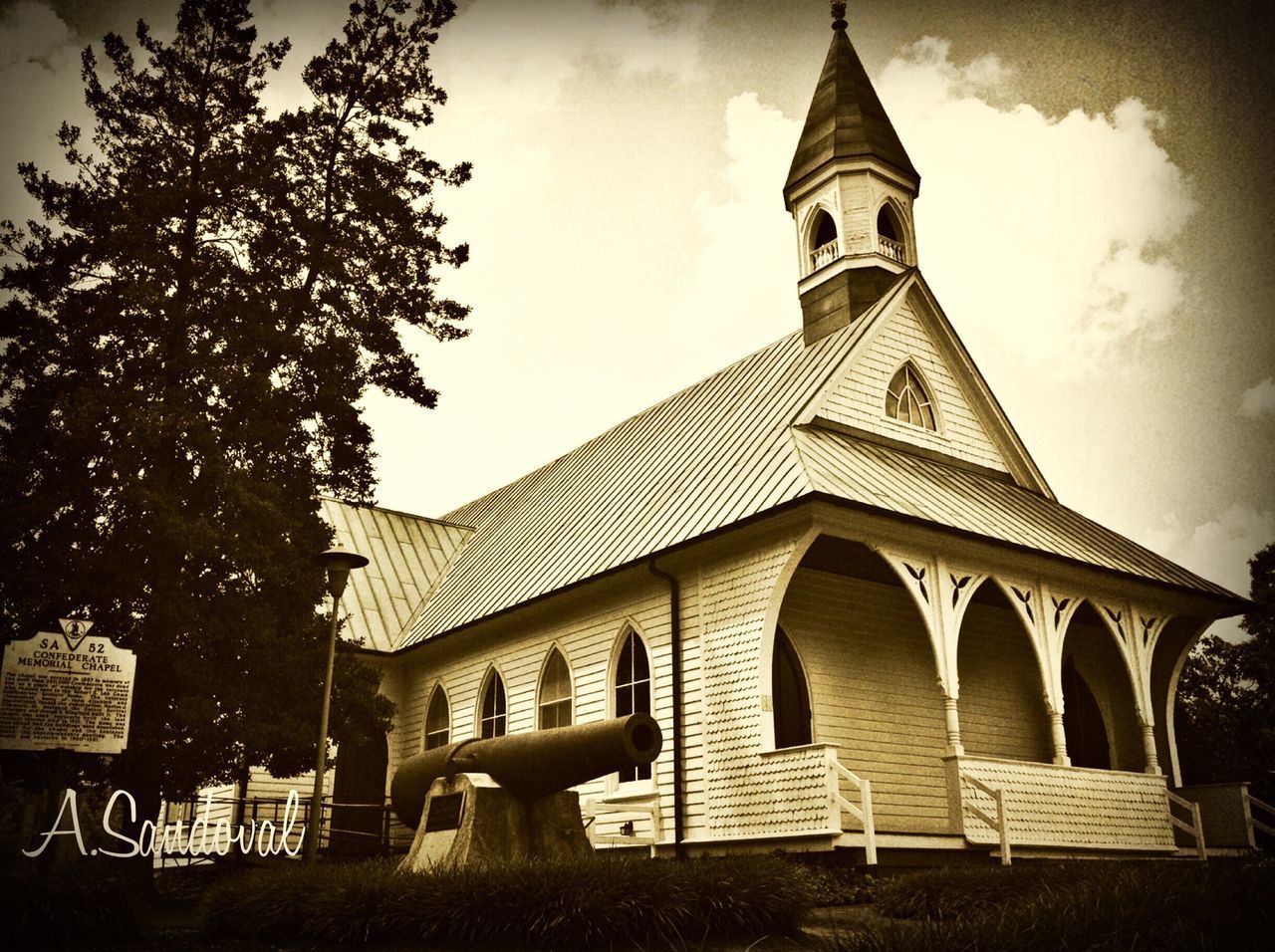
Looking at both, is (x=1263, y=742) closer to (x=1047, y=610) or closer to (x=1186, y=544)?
(x=1186, y=544)

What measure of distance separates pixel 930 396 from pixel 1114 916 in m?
13.6

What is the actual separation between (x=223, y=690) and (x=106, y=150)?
8298 mm

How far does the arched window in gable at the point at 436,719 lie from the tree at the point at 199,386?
5052 mm

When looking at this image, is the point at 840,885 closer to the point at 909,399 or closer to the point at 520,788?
the point at 520,788

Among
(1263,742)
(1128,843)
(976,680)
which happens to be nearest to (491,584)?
(976,680)

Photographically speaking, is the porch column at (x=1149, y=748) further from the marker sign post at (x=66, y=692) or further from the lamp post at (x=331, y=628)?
the marker sign post at (x=66, y=692)

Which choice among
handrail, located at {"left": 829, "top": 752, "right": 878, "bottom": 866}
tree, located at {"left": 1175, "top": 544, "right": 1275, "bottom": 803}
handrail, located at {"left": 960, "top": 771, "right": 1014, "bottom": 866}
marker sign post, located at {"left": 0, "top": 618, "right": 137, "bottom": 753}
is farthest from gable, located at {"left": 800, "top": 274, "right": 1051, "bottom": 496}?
marker sign post, located at {"left": 0, "top": 618, "right": 137, "bottom": 753}

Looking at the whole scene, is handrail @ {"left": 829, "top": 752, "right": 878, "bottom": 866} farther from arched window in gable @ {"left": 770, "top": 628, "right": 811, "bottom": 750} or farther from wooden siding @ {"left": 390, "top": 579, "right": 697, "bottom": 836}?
arched window in gable @ {"left": 770, "top": 628, "right": 811, "bottom": 750}

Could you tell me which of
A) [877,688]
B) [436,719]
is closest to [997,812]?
[877,688]

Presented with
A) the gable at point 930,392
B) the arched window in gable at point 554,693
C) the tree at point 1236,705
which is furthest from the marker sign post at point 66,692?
the tree at point 1236,705

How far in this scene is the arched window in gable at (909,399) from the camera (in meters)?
18.8

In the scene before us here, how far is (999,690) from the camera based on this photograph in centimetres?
1900

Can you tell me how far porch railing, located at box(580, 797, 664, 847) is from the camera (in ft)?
50.4

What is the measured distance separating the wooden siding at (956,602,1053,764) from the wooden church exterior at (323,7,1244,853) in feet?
0.18
